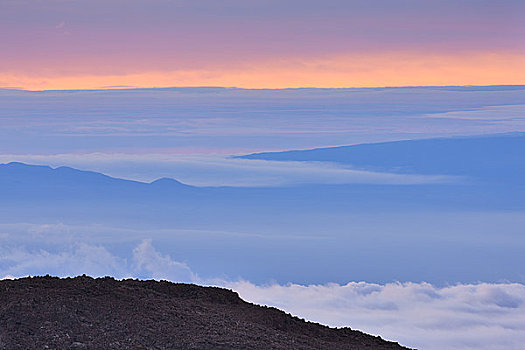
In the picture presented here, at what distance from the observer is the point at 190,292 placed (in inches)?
1004

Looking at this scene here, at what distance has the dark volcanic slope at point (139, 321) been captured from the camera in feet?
62.1

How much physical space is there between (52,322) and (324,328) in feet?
29.2

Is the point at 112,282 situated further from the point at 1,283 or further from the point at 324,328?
the point at 324,328

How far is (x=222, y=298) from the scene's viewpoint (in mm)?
25406

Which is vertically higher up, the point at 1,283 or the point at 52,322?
the point at 1,283

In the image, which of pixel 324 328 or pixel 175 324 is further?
pixel 324 328

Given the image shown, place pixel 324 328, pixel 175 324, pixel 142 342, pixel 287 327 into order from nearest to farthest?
pixel 142 342 < pixel 175 324 < pixel 287 327 < pixel 324 328

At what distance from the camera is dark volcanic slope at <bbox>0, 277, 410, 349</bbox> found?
746 inches

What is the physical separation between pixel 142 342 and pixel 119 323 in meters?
1.26

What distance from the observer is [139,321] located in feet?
66.5

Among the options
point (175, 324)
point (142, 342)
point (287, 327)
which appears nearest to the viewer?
point (142, 342)

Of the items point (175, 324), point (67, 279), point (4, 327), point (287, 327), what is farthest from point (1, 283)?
point (287, 327)

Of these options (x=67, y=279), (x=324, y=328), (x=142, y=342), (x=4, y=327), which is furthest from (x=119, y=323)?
(x=324, y=328)

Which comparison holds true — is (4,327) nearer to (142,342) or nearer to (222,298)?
(142,342)
